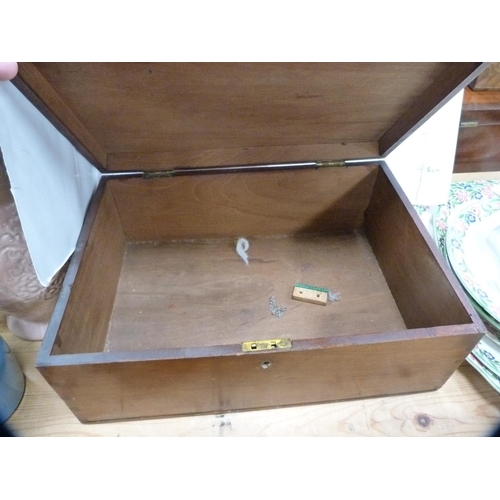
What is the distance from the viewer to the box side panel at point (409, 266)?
2.45 feet

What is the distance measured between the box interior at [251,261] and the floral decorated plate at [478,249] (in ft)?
0.26

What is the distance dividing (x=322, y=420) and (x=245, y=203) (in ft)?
1.72

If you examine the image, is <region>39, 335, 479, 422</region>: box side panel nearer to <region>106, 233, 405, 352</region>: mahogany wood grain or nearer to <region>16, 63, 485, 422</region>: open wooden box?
<region>16, 63, 485, 422</region>: open wooden box

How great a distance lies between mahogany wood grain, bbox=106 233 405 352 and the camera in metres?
0.89

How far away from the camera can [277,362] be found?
64 centimetres

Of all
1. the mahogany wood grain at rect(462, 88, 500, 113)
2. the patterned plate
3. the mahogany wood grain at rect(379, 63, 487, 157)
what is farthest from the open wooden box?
the mahogany wood grain at rect(462, 88, 500, 113)

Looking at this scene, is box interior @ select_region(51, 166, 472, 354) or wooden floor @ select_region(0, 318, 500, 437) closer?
wooden floor @ select_region(0, 318, 500, 437)

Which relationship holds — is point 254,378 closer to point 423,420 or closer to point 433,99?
point 423,420

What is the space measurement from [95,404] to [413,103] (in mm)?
793

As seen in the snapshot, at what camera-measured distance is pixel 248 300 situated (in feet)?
3.12

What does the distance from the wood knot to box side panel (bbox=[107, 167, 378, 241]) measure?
51 centimetres

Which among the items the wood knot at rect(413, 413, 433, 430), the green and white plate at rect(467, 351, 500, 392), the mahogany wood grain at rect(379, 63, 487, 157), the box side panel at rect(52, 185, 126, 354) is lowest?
the wood knot at rect(413, 413, 433, 430)

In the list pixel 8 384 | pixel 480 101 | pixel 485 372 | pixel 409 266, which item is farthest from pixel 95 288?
pixel 480 101

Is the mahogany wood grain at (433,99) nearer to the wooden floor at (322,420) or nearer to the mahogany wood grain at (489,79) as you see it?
the mahogany wood grain at (489,79)
